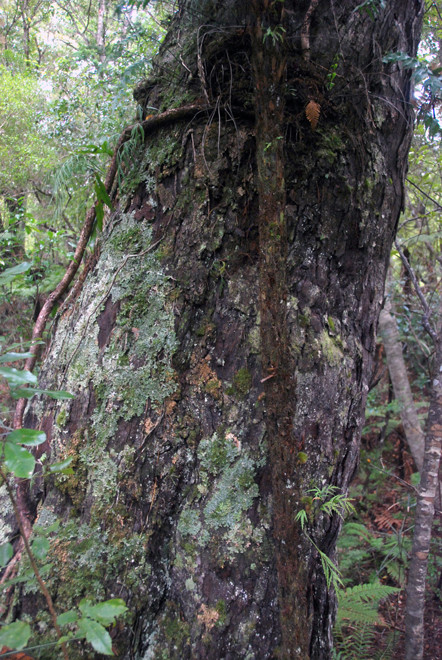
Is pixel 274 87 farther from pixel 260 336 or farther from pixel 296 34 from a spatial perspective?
pixel 260 336

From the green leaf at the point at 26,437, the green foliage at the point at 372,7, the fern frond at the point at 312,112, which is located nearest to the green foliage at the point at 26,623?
the green leaf at the point at 26,437

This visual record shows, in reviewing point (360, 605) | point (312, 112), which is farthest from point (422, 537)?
point (312, 112)

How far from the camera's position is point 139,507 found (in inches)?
59.4

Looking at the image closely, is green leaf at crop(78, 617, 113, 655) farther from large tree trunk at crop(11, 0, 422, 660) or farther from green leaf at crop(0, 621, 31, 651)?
large tree trunk at crop(11, 0, 422, 660)

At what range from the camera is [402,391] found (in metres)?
5.01

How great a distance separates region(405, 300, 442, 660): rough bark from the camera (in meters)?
2.62

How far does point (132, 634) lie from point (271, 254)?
55.7 inches

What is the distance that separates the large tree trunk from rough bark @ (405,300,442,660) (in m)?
1.31

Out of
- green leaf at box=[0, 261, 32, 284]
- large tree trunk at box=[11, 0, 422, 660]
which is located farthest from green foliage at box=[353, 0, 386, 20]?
green leaf at box=[0, 261, 32, 284]

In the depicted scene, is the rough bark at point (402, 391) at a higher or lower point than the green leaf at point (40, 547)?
higher

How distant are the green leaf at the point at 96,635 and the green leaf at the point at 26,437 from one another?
1.52 feet

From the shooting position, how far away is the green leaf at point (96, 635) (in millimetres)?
996

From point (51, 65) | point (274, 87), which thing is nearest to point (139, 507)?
point (274, 87)

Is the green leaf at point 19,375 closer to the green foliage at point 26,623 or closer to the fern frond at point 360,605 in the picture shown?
the green foliage at point 26,623
